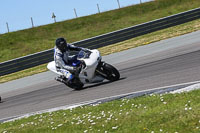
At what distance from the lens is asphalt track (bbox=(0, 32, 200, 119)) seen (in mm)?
11328

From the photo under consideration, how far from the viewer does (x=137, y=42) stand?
946 inches

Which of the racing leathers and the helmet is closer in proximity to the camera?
the helmet

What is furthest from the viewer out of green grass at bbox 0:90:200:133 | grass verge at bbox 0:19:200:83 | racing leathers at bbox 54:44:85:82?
grass verge at bbox 0:19:200:83

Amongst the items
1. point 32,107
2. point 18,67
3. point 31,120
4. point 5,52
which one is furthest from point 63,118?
point 5,52

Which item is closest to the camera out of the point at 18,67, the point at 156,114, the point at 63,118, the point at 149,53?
the point at 156,114

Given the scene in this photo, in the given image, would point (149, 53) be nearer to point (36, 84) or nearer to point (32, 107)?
point (36, 84)

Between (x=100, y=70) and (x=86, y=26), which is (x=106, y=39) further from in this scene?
(x=86, y=26)

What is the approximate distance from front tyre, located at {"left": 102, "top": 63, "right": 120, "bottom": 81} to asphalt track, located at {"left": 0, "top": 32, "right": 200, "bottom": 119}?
0.63ft

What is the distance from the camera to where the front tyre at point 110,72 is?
522 inches

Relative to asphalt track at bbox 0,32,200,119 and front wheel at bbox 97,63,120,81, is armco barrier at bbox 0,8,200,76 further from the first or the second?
front wheel at bbox 97,63,120,81

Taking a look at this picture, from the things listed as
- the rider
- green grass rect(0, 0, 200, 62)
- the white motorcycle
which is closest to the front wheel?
the white motorcycle

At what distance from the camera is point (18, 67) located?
972 inches

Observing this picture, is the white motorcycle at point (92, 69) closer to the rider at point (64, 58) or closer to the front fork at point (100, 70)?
the front fork at point (100, 70)

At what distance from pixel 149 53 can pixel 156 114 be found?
1190cm
